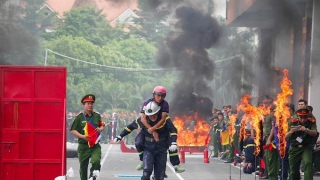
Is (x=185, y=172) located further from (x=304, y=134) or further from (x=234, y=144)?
(x=304, y=134)

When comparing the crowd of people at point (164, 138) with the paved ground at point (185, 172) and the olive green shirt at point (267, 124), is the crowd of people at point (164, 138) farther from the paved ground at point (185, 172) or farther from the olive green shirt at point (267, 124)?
the paved ground at point (185, 172)

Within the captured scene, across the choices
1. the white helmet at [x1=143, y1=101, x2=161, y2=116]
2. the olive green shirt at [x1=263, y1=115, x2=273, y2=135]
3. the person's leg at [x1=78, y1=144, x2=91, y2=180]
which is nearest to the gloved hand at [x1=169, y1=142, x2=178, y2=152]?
the white helmet at [x1=143, y1=101, x2=161, y2=116]

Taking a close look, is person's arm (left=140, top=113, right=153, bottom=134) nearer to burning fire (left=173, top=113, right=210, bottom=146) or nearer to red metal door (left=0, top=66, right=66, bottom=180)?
red metal door (left=0, top=66, right=66, bottom=180)

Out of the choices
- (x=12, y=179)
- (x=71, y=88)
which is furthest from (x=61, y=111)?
(x=71, y=88)

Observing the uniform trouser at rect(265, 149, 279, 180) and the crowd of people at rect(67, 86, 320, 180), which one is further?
the uniform trouser at rect(265, 149, 279, 180)

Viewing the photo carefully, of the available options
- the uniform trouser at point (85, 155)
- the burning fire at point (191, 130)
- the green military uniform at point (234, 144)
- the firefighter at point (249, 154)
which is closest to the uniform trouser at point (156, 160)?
the uniform trouser at point (85, 155)

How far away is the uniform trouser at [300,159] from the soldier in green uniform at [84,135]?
3565mm

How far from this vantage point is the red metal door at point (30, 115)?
40.6 ft

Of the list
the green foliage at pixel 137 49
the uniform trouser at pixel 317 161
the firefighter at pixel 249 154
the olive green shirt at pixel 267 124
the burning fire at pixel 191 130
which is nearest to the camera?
the olive green shirt at pixel 267 124

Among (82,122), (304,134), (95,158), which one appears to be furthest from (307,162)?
(82,122)

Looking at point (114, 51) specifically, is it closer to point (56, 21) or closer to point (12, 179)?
point (56, 21)

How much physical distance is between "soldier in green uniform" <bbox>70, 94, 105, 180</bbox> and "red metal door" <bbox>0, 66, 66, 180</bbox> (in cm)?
137

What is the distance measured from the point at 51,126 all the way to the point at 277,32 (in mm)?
21522

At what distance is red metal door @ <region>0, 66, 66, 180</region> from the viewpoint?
12.4 m
